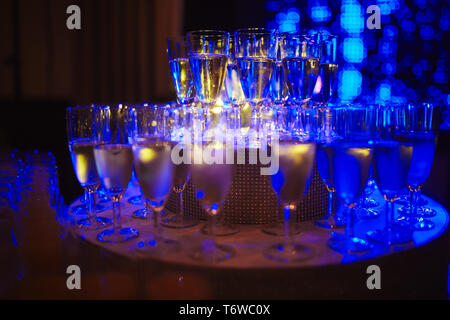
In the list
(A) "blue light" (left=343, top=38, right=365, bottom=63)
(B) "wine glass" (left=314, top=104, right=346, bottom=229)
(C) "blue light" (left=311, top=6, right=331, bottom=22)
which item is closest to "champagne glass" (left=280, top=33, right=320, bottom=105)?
(B) "wine glass" (left=314, top=104, right=346, bottom=229)

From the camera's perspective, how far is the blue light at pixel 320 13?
6.98 meters

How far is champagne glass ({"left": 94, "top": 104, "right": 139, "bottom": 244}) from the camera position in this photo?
117cm

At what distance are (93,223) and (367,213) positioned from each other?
36.0 inches

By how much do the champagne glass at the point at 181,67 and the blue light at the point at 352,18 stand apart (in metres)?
6.39

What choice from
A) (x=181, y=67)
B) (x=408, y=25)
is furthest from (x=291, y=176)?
(x=408, y=25)

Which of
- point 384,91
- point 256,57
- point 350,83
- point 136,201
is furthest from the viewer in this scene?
point 350,83

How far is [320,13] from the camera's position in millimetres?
6980

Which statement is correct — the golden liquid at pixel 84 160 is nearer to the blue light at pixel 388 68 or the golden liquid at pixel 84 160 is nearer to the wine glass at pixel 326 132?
the wine glass at pixel 326 132

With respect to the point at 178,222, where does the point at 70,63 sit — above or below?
above

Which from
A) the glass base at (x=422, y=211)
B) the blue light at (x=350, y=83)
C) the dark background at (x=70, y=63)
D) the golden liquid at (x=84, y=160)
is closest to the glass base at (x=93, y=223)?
the golden liquid at (x=84, y=160)

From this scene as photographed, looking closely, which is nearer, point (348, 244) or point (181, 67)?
point (348, 244)

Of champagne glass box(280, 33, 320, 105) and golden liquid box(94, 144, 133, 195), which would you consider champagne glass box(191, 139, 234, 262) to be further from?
champagne glass box(280, 33, 320, 105)

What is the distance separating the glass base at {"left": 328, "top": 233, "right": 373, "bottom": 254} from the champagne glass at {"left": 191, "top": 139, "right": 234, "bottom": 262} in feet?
0.93

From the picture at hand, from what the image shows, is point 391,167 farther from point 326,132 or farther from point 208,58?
point 208,58
